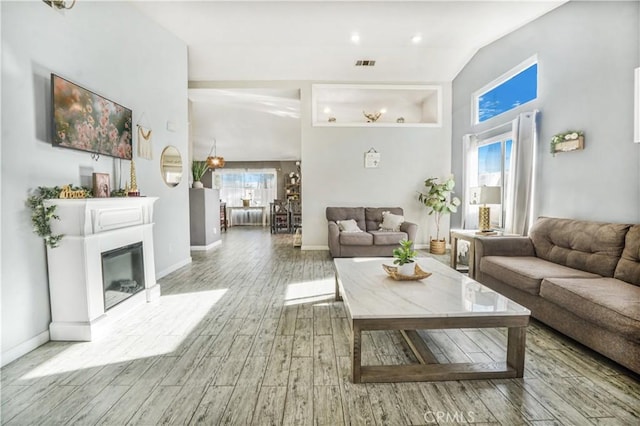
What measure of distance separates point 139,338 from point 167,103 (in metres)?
3.21

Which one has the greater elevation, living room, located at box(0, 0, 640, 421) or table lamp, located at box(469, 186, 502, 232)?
living room, located at box(0, 0, 640, 421)

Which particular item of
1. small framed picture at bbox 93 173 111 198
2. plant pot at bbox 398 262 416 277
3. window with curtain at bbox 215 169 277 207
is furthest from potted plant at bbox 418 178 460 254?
window with curtain at bbox 215 169 277 207

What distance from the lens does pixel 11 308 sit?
6.82ft

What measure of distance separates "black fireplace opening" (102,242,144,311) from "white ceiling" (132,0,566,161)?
3.00 meters

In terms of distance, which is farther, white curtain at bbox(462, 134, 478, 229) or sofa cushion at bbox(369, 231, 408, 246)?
white curtain at bbox(462, 134, 478, 229)

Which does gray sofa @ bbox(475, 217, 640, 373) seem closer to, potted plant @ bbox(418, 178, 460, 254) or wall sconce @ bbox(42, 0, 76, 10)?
potted plant @ bbox(418, 178, 460, 254)

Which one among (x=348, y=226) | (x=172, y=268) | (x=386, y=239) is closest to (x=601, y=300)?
(x=386, y=239)

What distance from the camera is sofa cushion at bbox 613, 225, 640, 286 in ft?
7.66

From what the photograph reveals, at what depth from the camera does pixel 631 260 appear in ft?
7.88

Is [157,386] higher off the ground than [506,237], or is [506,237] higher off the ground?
[506,237]

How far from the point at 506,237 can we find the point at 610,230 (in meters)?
0.91

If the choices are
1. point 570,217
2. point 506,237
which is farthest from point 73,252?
point 570,217

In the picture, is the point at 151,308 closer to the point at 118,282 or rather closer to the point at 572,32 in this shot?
the point at 118,282

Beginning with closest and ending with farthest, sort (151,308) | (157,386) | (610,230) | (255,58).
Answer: (157,386) < (610,230) < (151,308) < (255,58)
